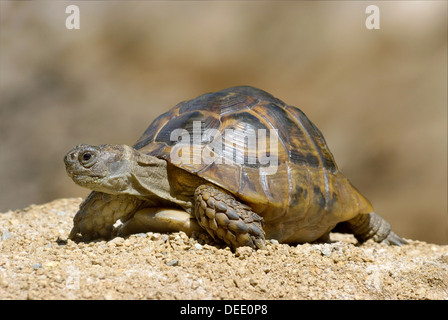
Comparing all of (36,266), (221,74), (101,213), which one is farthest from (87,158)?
(221,74)

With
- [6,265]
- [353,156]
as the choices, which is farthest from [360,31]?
[6,265]

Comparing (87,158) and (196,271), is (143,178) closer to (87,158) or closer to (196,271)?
(87,158)

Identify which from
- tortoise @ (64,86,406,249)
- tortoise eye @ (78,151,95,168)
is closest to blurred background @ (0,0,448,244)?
tortoise @ (64,86,406,249)

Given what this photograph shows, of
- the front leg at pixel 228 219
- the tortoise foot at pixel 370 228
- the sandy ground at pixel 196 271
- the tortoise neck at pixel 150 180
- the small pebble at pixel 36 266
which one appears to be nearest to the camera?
the sandy ground at pixel 196 271

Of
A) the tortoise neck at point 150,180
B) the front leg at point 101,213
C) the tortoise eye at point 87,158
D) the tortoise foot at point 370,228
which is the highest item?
the tortoise eye at point 87,158

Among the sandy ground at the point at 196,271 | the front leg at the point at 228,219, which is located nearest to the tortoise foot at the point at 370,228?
the sandy ground at the point at 196,271

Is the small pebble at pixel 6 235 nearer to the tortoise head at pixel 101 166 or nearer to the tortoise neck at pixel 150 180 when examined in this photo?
the tortoise head at pixel 101 166

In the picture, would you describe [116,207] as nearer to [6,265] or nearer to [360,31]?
[6,265]

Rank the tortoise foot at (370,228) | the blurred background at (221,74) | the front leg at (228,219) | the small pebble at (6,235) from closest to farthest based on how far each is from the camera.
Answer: the front leg at (228,219) → the small pebble at (6,235) → the tortoise foot at (370,228) → the blurred background at (221,74)
